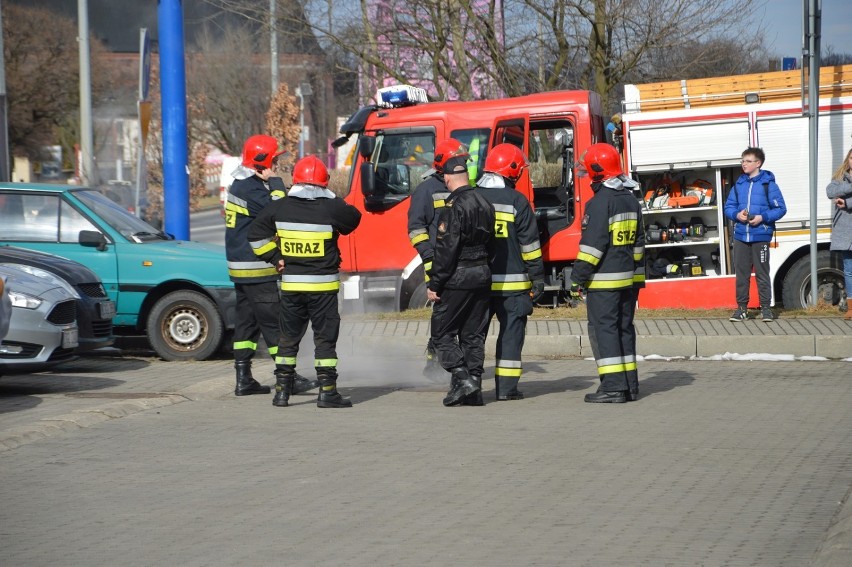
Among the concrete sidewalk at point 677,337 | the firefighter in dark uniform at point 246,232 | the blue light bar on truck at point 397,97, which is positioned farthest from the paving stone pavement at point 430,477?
the blue light bar on truck at point 397,97

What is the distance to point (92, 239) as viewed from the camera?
12359 mm

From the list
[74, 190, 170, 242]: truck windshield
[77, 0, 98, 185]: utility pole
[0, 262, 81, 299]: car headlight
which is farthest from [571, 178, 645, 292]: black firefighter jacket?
[77, 0, 98, 185]: utility pole

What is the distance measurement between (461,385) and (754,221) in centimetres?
507

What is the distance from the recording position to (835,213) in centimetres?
1281

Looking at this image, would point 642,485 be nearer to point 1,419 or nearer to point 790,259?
point 1,419

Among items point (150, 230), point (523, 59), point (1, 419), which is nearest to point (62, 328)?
point (1, 419)

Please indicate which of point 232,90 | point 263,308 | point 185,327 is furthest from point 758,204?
point 232,90

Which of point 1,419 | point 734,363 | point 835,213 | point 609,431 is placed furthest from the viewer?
point 835,213

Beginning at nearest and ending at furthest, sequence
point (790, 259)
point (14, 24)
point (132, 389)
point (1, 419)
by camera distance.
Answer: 1. point (1, 419)
2. point (132, 389)
3. point (790, 259)
4. point (14, 24)

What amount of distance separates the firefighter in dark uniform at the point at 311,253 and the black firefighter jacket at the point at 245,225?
1.65ft

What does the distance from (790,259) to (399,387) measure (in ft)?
18.3

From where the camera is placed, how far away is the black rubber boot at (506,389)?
9.44m

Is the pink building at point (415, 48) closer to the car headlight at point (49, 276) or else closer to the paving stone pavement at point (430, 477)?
the car headlight at point (49, 276)

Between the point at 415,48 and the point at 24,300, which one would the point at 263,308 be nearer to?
the point at 24,300
